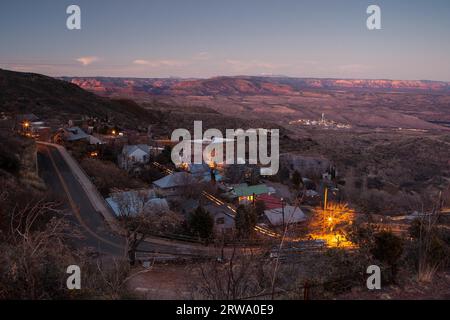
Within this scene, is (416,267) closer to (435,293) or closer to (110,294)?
(435,293)

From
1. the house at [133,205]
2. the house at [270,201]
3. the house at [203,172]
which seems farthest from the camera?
the house at [203,172]

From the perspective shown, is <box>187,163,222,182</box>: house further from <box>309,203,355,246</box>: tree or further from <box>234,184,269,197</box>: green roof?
<box>309,203,355,246</box>: tree

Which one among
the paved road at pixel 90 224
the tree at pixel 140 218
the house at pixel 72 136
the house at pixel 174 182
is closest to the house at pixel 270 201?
the house at pixel 174 182

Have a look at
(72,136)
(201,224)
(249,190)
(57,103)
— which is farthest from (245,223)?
(57,103)

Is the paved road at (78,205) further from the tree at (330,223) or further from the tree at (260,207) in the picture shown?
the tree at (260,207)

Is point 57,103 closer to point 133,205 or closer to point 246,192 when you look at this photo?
point 246,192

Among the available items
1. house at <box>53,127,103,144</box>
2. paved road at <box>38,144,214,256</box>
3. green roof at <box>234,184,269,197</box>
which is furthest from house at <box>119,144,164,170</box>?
green roof at <box>234,184,269,197</box>
